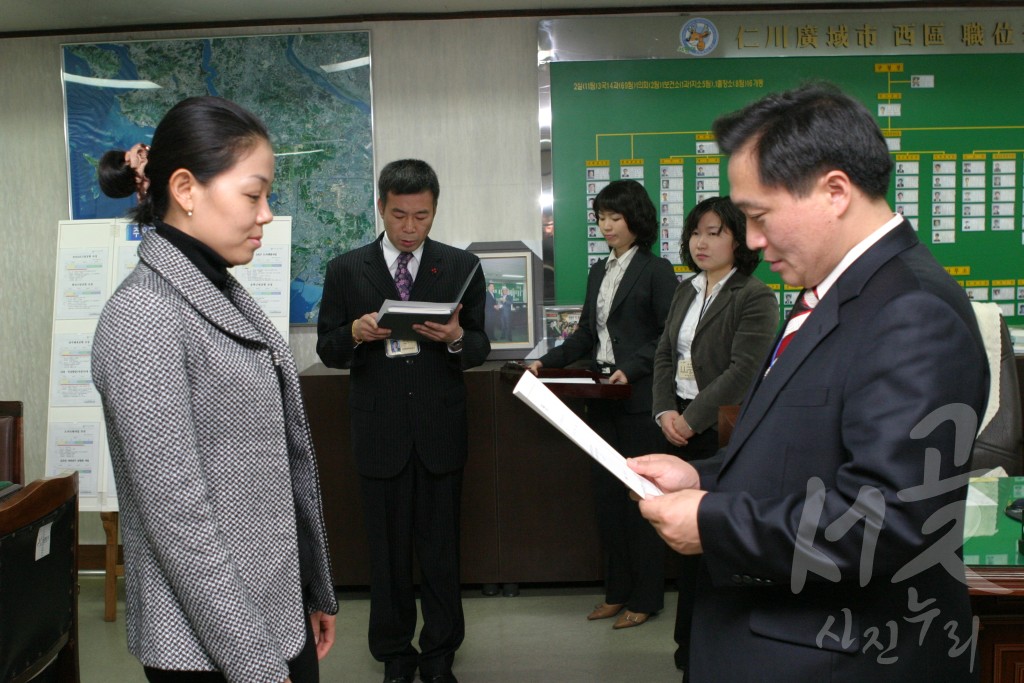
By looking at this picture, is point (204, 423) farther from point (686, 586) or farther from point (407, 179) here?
point (686, 586)

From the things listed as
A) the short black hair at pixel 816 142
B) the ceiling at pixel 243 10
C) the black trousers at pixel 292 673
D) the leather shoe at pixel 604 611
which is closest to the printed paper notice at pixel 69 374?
the ceiling at pixel 243 10

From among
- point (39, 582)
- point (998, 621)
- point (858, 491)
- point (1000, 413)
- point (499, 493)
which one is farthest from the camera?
point (499, 493)

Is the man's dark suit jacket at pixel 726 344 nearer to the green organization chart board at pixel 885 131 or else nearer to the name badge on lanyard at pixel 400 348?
the name badge on lanyard at pixel 400 348

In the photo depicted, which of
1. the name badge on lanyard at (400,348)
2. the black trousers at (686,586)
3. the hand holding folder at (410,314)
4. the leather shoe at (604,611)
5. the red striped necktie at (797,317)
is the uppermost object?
the red striped necktie at (797,317)

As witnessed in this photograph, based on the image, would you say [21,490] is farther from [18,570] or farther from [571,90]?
Result: [571,90]

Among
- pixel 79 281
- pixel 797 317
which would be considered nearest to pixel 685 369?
pixel 797 317

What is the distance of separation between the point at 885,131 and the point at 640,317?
148cm

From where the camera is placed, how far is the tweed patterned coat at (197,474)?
3.93 ft

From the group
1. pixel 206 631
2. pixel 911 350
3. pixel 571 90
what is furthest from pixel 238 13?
pixel 911 350

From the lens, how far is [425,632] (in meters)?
2.91

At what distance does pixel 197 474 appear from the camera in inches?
48.0

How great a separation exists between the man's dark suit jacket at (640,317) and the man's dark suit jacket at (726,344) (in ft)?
0.86

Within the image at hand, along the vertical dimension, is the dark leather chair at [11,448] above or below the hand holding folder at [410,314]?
below

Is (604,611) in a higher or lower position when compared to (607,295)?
lower
